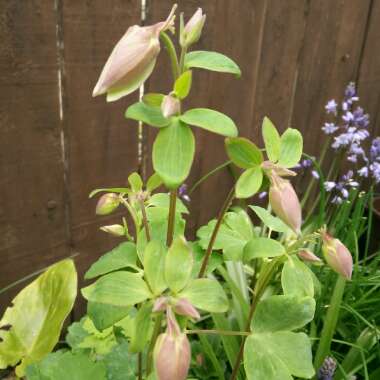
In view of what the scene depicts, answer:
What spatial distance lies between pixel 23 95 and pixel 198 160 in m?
0.67

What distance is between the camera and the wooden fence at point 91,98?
3.75 ft

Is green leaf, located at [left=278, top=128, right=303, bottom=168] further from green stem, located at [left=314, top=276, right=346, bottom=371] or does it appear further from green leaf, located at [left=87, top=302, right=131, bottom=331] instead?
green stem, located at [left=314, top=276, right=346, bottom=371]

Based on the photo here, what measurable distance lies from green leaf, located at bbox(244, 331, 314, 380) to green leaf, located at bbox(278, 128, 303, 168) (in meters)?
0.23

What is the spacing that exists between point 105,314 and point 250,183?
0.24 meters

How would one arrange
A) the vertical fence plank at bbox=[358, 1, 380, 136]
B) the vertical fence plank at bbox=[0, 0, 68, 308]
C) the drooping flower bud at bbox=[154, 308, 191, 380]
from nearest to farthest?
the drooping flower bud at bbox=[154, 308, 191, 380], the vertical fence plank at bbox=[0, 0, 68, 308], the vertical fence plank at bbox=[358, 1, 380, 136]

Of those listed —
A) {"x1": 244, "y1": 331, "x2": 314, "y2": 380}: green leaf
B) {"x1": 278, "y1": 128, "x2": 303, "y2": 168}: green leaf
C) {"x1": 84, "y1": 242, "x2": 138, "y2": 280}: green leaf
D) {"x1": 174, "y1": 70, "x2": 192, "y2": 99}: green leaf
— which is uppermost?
{"x1": 174, "y1": 70, "x2": 192, "y2": 99}: green leaf

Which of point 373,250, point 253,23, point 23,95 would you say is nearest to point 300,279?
point 23,95

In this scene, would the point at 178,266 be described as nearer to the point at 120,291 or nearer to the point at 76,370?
the point at 120,291

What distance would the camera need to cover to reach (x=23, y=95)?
3.74ft

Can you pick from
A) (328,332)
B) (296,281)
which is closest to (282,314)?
(296,281)

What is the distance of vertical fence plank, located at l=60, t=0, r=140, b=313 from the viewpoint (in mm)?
1187

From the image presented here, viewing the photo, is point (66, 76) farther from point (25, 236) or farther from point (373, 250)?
point (373, 250)

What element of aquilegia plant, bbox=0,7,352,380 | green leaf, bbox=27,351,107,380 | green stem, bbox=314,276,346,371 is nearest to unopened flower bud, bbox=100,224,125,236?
aquilegia plant, bbox=0,7,352,380

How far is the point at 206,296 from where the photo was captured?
505mm
